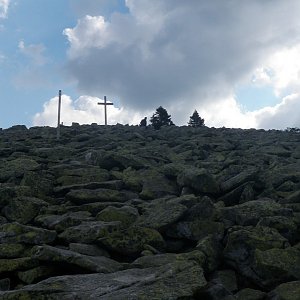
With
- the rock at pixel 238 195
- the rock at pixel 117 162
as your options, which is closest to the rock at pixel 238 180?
the rock at pixel 238 195

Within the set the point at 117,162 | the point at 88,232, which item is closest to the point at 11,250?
the point at 88,232

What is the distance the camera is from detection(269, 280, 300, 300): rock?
973cm

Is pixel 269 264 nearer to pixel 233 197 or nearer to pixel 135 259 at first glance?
pixel 135 259

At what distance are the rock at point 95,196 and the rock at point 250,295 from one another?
692 centimetres

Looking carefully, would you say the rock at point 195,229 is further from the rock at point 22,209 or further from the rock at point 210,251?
the rock at point 22,209

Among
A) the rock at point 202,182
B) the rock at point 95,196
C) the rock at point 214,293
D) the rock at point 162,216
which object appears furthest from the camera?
the rock at point 202,182

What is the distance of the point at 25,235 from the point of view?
1229cm

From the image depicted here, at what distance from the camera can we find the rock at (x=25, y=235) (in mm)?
12195

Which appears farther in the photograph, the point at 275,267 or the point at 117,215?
the point at 117,215

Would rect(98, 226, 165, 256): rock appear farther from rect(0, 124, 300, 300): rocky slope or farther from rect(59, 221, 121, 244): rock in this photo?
rect(59, 221, 121, 244): rock

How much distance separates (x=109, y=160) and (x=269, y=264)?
12.1m

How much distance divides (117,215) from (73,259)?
355 centimetres

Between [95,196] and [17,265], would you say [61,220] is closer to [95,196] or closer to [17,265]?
[95,196]

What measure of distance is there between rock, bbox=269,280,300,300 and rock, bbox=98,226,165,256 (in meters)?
3.47
